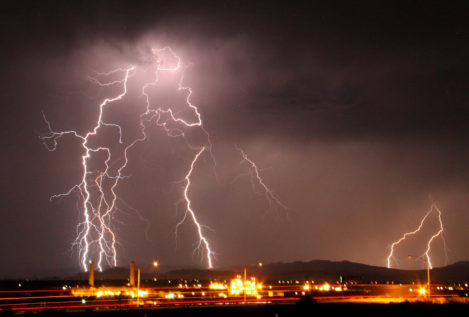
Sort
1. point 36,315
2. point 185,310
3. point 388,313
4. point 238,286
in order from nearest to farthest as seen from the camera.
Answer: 1. point 36,315
2. point 388,313
3. point 185,310
4. point 238,286

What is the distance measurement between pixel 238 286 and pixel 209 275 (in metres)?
135

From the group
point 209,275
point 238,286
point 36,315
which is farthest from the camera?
point 209,275

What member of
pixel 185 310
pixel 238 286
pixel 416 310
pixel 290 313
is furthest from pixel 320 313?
pixel 238 286

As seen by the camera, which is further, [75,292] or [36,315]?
[75,292]

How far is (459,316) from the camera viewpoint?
3023cm

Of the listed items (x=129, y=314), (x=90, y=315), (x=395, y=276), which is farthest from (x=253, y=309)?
(x=395, y=276)

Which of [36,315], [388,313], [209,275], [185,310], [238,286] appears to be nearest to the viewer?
[36,315]

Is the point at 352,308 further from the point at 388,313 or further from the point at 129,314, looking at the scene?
the point at 129,314

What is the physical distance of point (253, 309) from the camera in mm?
34312

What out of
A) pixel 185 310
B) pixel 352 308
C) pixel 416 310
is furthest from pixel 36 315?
pixel 416 310

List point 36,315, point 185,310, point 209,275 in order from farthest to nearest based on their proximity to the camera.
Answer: point 209,275 < point 185,310 < point 36,315

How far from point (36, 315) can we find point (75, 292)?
3377 centimetres

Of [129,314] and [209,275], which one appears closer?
[129,314]

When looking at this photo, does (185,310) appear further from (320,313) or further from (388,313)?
(388,313)
